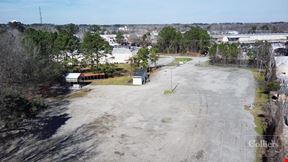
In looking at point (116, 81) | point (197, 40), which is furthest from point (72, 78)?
point (197, 40)

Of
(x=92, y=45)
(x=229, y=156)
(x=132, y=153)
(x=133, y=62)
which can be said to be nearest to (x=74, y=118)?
(x=132, y=153)

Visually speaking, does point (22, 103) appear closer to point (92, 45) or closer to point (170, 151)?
point (170, 151)

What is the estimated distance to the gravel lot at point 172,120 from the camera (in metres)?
13.6

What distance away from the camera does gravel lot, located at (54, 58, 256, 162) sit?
1362 centimetres

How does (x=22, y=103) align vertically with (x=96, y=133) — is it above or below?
above

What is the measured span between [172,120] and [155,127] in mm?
A: 1604

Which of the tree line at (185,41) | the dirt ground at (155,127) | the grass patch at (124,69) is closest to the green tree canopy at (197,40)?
the tree line at (185,41)

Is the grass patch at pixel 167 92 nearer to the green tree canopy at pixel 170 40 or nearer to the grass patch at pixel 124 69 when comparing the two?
the grass patch at pixel 124 69

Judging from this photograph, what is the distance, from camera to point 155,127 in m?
16.9

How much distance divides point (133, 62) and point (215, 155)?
23181mm

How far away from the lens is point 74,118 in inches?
738

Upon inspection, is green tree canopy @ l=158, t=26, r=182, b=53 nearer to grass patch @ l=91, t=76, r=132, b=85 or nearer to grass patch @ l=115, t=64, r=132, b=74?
grass patch @ l=115, t=64, r=132, b=74

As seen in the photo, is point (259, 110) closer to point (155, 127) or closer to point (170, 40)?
point (155, 127)

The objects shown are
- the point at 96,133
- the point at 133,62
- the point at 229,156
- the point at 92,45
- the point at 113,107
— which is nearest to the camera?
the point at 229,156
